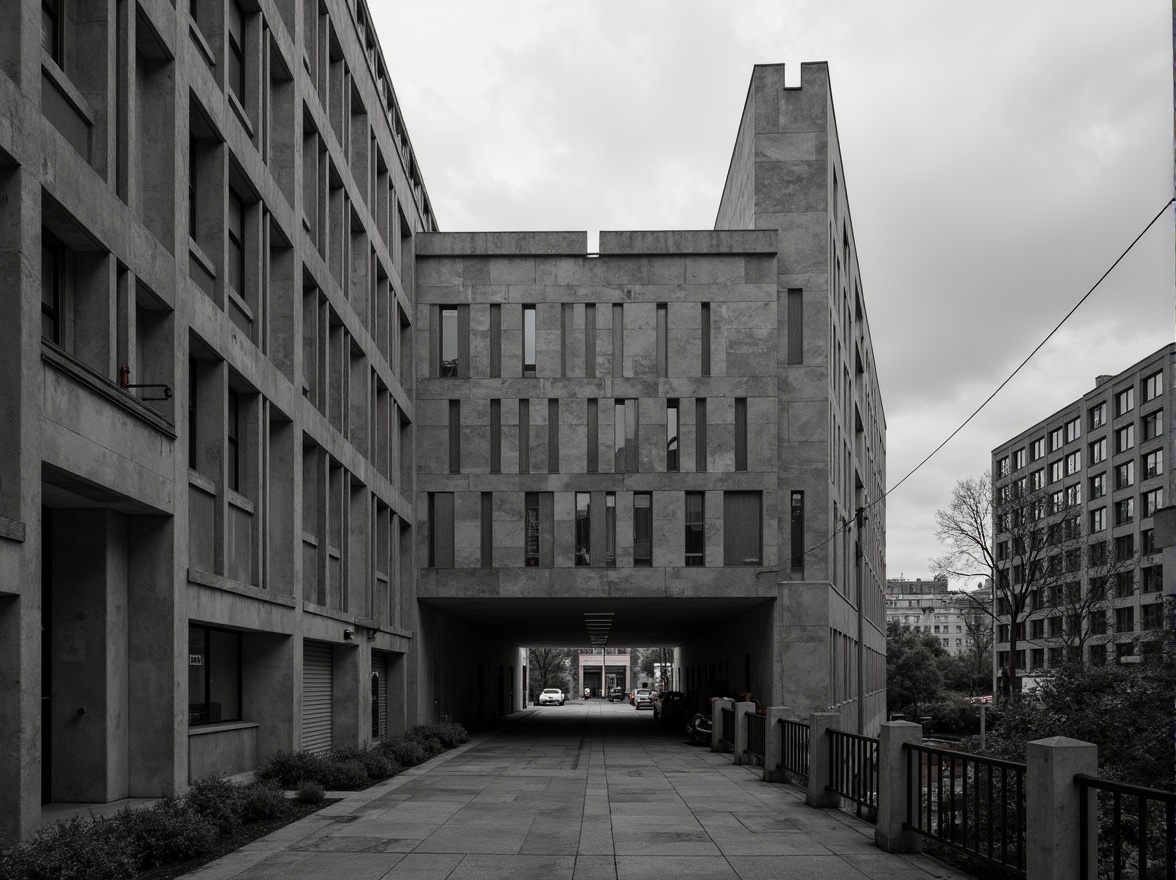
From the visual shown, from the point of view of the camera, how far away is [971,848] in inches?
441

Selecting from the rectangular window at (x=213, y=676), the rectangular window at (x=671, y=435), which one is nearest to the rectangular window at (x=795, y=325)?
the rectangular window at (x=671, y=435)

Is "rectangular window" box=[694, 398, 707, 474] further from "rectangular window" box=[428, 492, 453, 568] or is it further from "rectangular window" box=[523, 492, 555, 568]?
"rectangular window" box=[428, 492, 453, 568]

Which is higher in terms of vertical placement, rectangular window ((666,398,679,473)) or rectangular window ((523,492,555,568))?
rectangular window ((666,398,679,473))

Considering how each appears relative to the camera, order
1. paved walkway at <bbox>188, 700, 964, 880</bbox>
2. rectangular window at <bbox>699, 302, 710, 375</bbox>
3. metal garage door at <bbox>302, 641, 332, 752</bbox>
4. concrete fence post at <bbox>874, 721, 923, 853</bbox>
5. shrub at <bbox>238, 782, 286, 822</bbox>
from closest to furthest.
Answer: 1. paved walkway at <bbox>188, 700, 964, 880</bbox>
2. concrete fence post at <bbox>874, 721, 923, 853</bbox>
3. shrub at <bbox>238, 782, 286, 822</bbox>
4. metal garage door at <bbox>302, 641, 332, 752</bbox>
5. rectangular window at <bbox>699, 302, 710, 375</bbox>

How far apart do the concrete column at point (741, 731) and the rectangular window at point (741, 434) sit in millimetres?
10462

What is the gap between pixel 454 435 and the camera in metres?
38.4

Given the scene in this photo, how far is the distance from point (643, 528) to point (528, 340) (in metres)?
6.89

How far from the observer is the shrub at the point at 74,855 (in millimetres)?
9562

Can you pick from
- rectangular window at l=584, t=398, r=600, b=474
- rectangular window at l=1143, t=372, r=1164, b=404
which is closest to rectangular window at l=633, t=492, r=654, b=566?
rectangular window at l=584, t=398, r=600, b=474

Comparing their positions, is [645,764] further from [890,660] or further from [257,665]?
[890,660]

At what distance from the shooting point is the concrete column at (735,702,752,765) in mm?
27469

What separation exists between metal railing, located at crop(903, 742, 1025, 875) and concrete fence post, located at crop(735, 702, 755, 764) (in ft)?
42.7

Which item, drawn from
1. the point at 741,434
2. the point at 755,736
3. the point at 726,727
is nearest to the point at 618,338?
the point at 741,434

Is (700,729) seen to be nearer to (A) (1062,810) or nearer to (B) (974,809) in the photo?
(B) (974,809)
